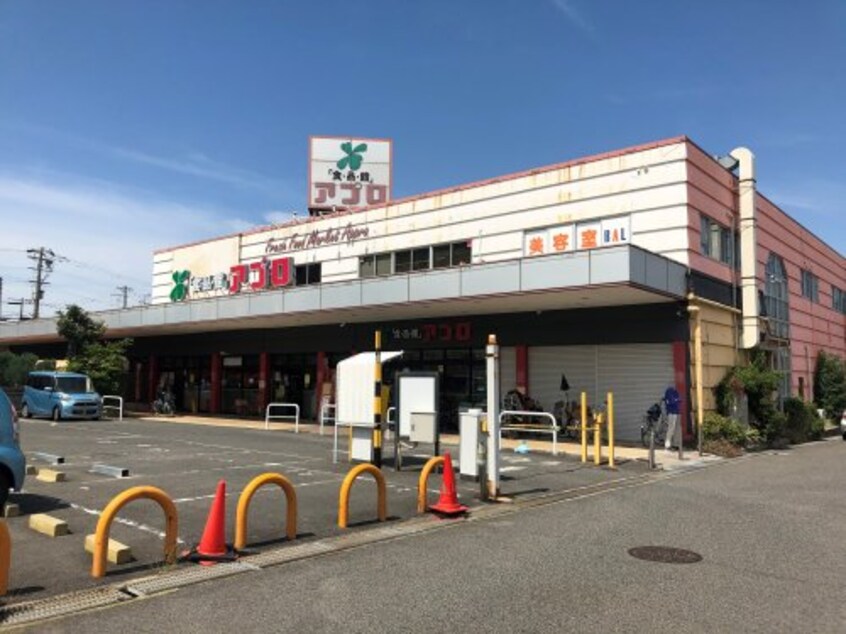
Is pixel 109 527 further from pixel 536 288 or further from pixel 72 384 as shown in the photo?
pixel 72 384

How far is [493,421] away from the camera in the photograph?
11.2 meters

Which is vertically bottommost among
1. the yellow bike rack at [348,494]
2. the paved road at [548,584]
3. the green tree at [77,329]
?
the paved road at [548,584]

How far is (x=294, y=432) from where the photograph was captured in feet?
78.1

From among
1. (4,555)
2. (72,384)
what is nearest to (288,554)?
(4,555)

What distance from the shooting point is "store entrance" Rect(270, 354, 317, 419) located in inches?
1184

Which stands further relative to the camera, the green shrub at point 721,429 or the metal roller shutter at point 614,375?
the metal roller shutter at point 614,375

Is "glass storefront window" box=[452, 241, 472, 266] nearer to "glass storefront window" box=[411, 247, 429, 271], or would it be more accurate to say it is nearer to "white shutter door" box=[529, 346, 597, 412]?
"glass storefront window" box=[411, 247, 429, 271]

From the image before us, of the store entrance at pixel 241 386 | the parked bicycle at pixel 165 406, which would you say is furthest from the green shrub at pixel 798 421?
the parked bicycle at pixel 165 406

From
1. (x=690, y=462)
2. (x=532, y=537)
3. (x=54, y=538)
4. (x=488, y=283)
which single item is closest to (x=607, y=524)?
(x=532, y=537)

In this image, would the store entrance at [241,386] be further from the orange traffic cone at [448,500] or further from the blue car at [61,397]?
the orange traffic cone at [448,500]

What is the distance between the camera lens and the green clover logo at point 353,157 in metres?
36.1

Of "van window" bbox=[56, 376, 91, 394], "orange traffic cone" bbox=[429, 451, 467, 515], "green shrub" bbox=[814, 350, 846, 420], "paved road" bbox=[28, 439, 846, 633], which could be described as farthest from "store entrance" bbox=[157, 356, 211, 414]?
"green shrub" bbox=[814, 350, 846, 420]

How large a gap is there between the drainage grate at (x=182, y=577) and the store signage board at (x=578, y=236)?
51.5 feet

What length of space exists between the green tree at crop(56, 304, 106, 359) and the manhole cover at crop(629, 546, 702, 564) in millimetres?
31536
